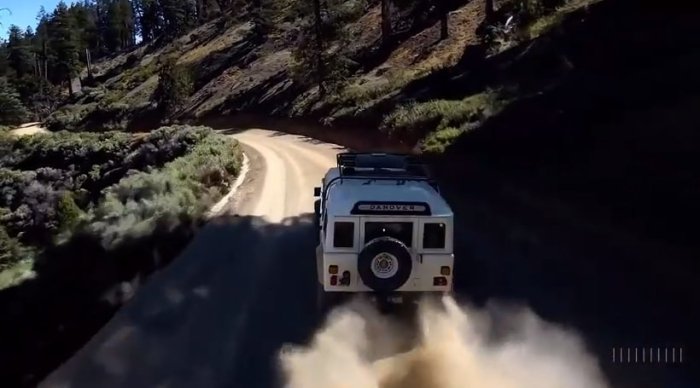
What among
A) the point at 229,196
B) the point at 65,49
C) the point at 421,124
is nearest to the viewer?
the point at 229,196

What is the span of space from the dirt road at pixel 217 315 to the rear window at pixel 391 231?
2.36 metres

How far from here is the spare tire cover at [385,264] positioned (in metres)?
11.0

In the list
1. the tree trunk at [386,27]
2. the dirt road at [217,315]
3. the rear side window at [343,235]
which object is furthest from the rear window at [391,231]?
the tree trunk at [386,27]

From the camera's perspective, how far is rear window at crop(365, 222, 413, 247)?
11367 millimetres

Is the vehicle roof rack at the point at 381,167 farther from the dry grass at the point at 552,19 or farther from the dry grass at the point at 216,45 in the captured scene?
the dry grass at the point at 216,45

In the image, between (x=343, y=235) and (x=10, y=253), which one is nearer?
(x=343, y=235)

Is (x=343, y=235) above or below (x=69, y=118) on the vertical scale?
above

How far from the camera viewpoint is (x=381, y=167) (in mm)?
14852

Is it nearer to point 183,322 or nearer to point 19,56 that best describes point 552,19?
point 183,322

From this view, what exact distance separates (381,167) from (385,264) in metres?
4.12

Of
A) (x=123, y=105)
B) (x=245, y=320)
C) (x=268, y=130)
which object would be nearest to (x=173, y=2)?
(x=123, y=105)

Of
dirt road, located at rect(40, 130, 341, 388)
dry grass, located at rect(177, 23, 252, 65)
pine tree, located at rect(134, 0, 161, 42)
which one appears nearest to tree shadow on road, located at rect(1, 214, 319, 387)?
dirt road, located at rect(40, 130, 341, 388)

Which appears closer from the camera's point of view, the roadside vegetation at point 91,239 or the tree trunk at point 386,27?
the roadside vegetation at point 91,239

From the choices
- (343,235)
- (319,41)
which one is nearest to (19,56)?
(319,41)
